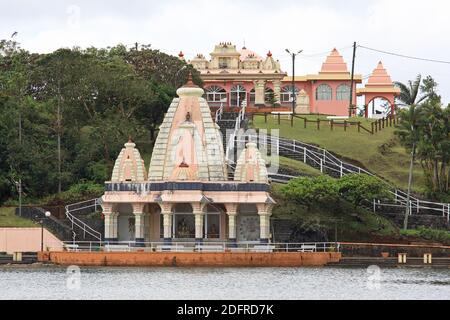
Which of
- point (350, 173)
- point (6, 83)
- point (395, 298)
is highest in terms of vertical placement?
point (6, 83)

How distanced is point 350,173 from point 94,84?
65.5 ft

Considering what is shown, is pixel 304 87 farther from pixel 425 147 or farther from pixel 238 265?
pixel 238 265

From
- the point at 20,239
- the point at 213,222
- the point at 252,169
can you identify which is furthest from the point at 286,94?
the point at 20,239

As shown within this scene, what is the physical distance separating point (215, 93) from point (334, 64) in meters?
11.6

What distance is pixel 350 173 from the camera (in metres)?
105

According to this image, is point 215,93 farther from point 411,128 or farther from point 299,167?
point 411,128

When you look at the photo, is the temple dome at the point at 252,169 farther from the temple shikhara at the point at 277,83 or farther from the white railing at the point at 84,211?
the temple shikhara at the point at 277,83

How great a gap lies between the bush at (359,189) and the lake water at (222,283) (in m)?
9.97

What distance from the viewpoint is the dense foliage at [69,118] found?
104188 mm

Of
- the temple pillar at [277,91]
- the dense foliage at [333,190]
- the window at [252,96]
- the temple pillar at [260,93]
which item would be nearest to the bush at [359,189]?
the dense foliage at [333,190]

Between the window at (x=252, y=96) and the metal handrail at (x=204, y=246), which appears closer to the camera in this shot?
the metal handrail at (x=204, y=246)

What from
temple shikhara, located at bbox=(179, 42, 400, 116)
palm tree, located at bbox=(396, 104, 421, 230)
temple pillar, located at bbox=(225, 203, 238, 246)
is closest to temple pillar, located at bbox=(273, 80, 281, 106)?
temple shikhara, located at bbox=(179, 42, 400, 116)

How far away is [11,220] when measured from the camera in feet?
320
